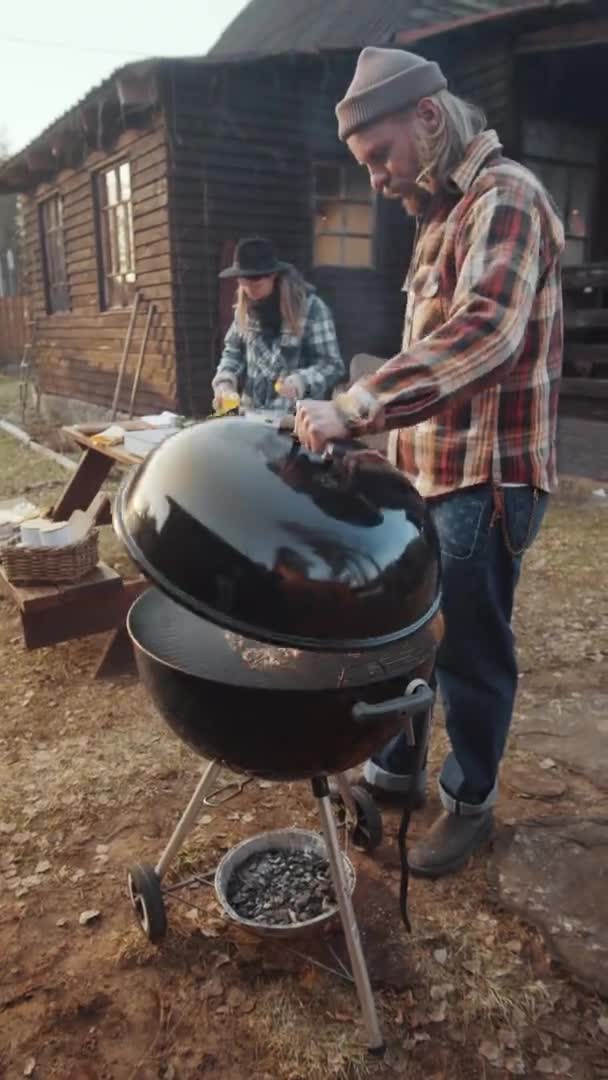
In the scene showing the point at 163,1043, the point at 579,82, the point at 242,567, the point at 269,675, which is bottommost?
the point at 163,1043

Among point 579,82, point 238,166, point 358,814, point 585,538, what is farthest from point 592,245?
point 358,814

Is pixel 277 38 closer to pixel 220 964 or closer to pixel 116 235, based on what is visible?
pixel 116 235

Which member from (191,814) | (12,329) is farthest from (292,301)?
(12,329)

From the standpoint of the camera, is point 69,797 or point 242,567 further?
point 69,797

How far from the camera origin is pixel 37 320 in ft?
44.1

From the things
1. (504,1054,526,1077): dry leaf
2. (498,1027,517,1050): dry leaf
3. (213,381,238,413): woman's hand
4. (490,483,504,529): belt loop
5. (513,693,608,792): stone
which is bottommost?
(504,1054,526,1077): dry leaf

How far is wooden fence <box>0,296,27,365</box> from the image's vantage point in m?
20.5

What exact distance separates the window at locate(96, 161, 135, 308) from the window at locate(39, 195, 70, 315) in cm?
167

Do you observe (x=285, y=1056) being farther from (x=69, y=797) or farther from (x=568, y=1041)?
(x=69, y=797)

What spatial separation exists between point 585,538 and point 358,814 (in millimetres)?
3700

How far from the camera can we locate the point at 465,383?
160cm

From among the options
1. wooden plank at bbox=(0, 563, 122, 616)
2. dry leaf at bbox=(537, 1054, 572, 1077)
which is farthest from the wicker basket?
dry leaf at bbox=(537, 1054, 572, 1077)

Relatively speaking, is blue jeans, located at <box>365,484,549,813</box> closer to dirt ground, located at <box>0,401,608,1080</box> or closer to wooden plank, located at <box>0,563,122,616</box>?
dirt ground, located at <box>0,401,608,1080</box>

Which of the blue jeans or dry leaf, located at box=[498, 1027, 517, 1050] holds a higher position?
the blue jeans
